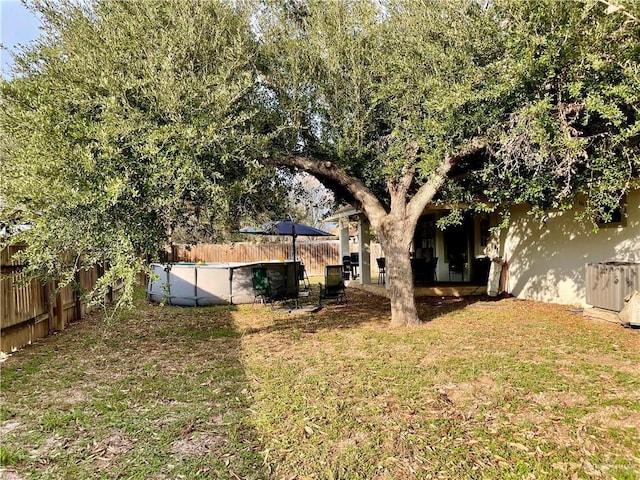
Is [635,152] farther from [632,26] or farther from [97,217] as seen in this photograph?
[97,217]

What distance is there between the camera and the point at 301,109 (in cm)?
716

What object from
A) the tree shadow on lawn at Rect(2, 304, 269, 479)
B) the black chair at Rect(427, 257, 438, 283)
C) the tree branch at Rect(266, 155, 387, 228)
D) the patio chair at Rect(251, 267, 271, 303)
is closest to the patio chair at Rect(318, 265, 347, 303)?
the patio chair at Rect(251, 267, 271, 303)

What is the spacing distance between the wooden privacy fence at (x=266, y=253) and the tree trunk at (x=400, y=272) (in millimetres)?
13782

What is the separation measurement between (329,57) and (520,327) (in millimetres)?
5841

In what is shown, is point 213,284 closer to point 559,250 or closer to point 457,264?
point 457,264

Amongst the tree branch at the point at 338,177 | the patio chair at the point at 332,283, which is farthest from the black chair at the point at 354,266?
the tree branch at the point at 338,177

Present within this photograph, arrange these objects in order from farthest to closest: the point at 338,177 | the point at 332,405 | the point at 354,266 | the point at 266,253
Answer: the point at 266,253 → the point at 354,266 → the point at 338,177 → the point at 332,405

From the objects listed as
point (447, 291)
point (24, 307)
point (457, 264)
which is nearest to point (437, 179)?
point (447, 291)

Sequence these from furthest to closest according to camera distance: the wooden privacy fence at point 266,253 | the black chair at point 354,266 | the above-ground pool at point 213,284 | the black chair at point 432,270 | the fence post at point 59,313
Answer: the wooden privacy fence at point 266,253, the black chair at point 354,266, the black chair at point 432,270, the above-ground pool at point 213,284, the fence post at point 59,313

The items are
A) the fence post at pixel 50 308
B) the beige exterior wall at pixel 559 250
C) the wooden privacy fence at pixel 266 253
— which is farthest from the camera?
the wooden privacy fence at pixel 266 253

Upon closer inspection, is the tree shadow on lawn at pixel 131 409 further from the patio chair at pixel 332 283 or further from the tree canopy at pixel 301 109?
the patio chair at pixel 332 283

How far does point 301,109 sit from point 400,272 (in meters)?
3.44

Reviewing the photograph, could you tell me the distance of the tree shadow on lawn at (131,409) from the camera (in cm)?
328

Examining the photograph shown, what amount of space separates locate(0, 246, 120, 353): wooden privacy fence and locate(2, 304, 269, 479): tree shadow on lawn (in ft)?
0.98
